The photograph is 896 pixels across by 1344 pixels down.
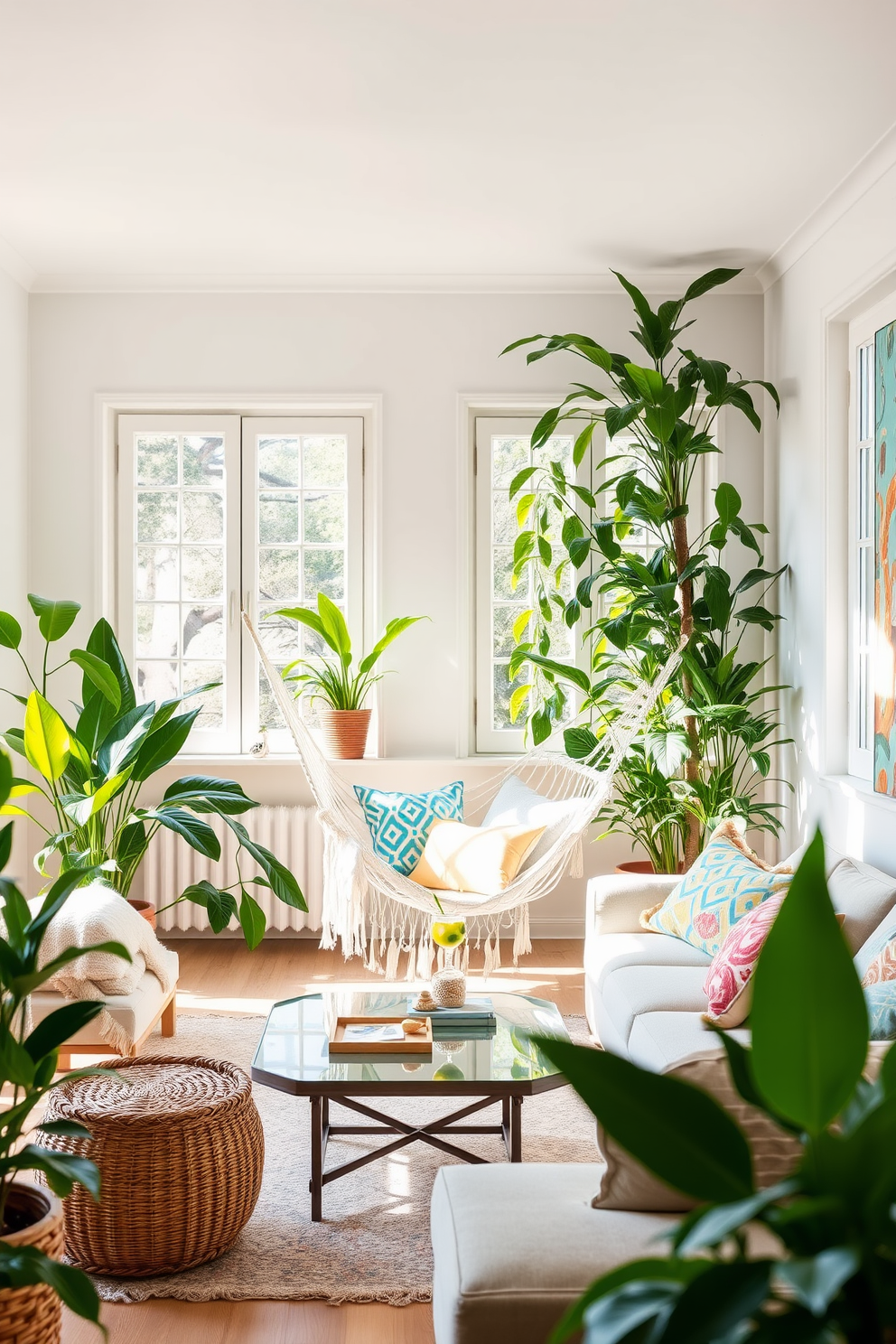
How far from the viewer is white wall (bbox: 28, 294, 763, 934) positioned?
4465 mm

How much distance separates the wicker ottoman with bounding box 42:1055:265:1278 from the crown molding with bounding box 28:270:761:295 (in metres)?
3.22

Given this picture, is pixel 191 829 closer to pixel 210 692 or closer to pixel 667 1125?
pixel 210 692

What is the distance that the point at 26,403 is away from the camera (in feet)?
14.6

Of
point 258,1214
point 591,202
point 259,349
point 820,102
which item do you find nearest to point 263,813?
point 259,349

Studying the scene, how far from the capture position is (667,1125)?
0.61 m

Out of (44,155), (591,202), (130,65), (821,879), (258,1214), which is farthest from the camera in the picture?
(591,202)

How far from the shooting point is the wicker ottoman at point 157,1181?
2016 mm

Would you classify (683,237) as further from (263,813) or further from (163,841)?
(163,841)

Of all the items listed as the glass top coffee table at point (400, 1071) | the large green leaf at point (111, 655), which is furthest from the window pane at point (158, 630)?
the glass top coffee table at point (400, 1071)

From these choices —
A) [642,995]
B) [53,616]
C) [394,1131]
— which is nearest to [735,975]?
[642,995]

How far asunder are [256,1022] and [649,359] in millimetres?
2833

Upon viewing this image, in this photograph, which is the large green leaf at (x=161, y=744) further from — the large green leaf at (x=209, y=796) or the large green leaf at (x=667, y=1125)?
the large green leaf at (x=667, y=1125)

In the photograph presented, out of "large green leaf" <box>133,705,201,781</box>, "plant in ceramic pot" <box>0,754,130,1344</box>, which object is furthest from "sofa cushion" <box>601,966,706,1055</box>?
"plant in ceramic pot" <box>0,754,130,1344</box>

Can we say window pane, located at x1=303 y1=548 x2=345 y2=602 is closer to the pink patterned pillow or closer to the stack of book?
the stack of book
